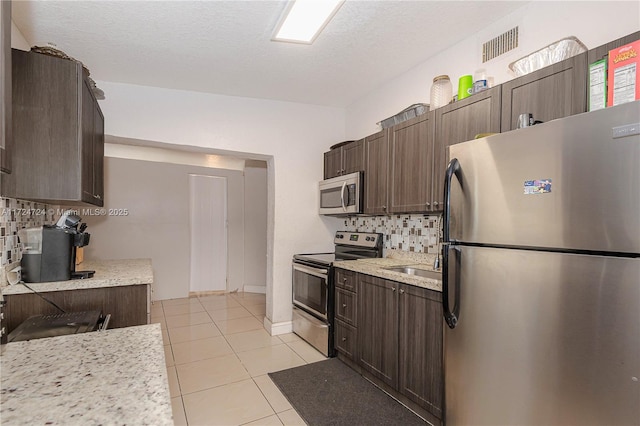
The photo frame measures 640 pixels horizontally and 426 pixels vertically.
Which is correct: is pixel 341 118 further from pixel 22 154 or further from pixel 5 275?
pixel 5 275

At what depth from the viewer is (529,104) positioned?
5.54ft

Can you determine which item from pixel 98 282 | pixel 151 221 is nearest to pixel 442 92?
pixel 98 282

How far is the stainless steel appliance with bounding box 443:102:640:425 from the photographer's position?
104cm

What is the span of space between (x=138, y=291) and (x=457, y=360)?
195 centimetres

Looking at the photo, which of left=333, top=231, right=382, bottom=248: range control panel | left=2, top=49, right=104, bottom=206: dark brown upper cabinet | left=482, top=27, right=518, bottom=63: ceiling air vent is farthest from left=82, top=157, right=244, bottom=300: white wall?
left=482, top=27, right=518, bottom=63: ceiling air vent

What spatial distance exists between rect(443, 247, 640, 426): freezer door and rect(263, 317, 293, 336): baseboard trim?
225cm

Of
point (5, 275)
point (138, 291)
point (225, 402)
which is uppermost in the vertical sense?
point (5, 275)

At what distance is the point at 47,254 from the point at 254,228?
372 cm

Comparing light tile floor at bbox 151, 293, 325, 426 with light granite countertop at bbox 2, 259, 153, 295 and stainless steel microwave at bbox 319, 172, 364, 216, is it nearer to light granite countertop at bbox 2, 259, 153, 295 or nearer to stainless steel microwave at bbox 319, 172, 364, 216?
light granite countertop at bbox 2, 259, 153, 295

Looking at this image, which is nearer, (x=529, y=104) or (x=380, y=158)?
(x=529, y=104)

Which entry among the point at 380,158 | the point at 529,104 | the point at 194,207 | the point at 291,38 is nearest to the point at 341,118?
the point at 380,158

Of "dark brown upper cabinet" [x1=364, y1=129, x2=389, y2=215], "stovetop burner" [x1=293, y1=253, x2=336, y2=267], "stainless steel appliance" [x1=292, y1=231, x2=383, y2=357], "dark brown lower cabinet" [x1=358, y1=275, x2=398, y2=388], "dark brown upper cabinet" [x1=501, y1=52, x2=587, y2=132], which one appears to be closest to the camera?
"dark brown upper cabinet" [x1=501, y1=52, x2=587, y2=132]

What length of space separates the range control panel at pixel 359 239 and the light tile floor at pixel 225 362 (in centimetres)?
116

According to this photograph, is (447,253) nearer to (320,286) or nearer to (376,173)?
(376,173)
